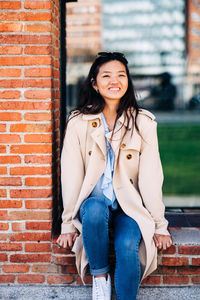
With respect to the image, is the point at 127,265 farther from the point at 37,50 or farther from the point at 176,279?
the point at 37,50

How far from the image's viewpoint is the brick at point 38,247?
2.92 metres

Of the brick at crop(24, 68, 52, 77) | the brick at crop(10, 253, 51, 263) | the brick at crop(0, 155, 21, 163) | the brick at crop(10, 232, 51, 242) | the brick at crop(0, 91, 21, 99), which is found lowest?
the brick at crop(10, 253, 51, 263)

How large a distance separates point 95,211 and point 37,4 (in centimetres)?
144

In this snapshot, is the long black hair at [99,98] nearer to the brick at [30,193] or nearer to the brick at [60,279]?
the brick at [30,193]

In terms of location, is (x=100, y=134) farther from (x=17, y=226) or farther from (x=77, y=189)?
(x=17, y=226)

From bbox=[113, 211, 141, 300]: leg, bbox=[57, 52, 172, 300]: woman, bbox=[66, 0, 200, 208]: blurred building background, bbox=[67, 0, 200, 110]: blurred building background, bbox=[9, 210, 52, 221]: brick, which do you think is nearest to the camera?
bbox=[113, 211, 141, 300]: leg

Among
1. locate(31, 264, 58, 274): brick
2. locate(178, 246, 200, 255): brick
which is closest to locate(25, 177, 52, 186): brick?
locate(31, 264, 58, 274): brick

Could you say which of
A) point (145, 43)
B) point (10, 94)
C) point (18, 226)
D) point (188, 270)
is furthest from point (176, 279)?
point (145, 43)

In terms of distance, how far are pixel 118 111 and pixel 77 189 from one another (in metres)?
0.62

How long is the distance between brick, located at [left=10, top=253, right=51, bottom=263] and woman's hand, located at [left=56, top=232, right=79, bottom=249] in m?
0.22

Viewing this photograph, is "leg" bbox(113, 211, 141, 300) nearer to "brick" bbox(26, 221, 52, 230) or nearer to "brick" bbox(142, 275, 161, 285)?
"brick" bbox(142, 275, 161, 285)

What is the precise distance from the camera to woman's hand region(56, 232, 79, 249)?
276 centimetres

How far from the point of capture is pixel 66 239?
109 inches

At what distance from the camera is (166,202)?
5102 millimetres
